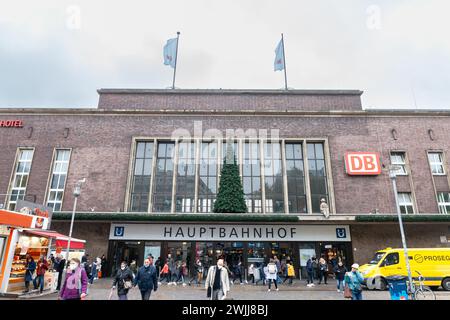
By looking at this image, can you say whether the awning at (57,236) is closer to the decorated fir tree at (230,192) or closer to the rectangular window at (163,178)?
the rectangular window at (163,178)

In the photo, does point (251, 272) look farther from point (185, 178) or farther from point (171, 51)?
point (171, 51)

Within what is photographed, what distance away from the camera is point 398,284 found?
34.5ft

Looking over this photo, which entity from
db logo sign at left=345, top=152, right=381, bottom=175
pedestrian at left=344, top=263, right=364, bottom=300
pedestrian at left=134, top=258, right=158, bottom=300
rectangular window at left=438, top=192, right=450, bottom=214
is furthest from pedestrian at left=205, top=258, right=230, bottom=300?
rectangular window at left=438, top=192, right=450, bottom=214

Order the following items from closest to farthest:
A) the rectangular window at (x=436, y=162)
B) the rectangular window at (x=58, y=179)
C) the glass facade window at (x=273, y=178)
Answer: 1. the rectangular window at (x=58, y=179)
2. the glass facade window at (x=273, y=178)
3. the rectangular window at (x=436, y=162)

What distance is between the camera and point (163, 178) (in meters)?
26.4

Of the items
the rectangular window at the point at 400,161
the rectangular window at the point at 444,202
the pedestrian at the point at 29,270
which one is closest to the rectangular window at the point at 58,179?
the pedestrian at the point at 29,270

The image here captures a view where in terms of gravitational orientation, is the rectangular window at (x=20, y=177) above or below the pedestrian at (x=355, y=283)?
above

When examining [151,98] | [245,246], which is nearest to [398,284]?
[245,246]

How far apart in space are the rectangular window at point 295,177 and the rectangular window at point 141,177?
43.8 ft

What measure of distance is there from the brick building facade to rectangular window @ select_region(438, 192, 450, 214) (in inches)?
3.6

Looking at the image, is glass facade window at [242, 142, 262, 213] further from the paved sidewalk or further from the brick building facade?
the paved sidewalk

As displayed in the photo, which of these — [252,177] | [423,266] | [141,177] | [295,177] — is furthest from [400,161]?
[141,177]

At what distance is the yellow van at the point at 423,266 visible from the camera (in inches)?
658

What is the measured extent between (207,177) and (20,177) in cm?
1769
